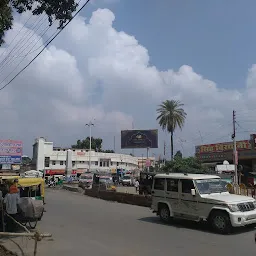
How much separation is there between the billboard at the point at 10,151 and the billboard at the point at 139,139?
29592mm

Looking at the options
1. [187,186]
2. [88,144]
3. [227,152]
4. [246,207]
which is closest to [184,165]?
[227,152]

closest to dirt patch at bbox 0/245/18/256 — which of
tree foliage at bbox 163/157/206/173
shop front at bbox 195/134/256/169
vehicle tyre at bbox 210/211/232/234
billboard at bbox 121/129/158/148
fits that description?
vehicle tyre at bbox 210/211/232/234

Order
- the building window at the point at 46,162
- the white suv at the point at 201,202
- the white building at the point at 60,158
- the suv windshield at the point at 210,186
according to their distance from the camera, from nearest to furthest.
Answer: the white suv at the point at 201,202
the suv windshield at the point at 210,186
the building window at the point at 46,162
the white building at the point at 60,158

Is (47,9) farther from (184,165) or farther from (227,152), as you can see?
(227,152)

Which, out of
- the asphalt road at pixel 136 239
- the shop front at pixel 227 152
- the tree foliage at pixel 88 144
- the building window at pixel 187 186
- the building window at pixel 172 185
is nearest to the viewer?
the asphalt road at pixel 136 239

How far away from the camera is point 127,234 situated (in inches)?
494

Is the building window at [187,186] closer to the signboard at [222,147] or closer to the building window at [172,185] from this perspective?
the building window at [172,185]

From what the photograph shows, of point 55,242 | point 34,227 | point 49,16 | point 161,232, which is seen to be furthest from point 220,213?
point 49,16

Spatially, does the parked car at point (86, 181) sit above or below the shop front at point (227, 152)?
below

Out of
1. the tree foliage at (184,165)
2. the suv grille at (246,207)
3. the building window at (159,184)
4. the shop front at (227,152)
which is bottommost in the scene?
the suv grille at (246,207)

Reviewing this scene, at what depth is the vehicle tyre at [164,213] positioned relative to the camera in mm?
14891

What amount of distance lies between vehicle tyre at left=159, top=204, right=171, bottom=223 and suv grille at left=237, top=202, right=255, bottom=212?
3288mm

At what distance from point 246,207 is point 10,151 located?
40.4 meters

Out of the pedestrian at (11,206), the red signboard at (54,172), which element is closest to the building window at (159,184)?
the pedestrian at (11,206)
